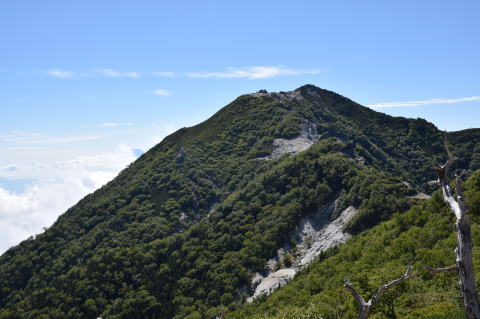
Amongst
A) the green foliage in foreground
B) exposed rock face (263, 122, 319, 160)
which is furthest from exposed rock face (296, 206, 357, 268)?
exposed rock face (263, 122, 319, 160)

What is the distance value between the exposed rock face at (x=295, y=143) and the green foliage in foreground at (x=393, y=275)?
76402 mm

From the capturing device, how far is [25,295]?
10625cm

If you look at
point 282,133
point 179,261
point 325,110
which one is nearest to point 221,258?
point 179,261

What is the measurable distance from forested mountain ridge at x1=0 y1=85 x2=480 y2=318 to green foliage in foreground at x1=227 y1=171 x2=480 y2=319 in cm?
1848

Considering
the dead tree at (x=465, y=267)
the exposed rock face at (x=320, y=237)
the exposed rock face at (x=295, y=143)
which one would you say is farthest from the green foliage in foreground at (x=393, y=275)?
the exposed rock face at (x=295, y=143)

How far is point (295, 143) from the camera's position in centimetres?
15125

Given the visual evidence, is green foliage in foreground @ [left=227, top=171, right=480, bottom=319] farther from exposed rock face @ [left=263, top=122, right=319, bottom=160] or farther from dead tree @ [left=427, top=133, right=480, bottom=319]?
exposed rock face @ [left=263, top=122, right=319, bottom=160]

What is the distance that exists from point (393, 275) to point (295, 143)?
11546 cm

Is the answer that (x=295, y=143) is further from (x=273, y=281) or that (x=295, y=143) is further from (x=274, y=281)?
(x=274, y=281)

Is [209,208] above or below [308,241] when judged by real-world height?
above

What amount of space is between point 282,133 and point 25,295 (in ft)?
370

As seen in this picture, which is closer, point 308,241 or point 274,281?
point 274,281

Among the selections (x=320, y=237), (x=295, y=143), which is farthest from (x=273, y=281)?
(x=295, y=143)

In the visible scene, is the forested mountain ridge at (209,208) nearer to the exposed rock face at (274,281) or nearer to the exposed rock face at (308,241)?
the exposed rock face at (308,241)
